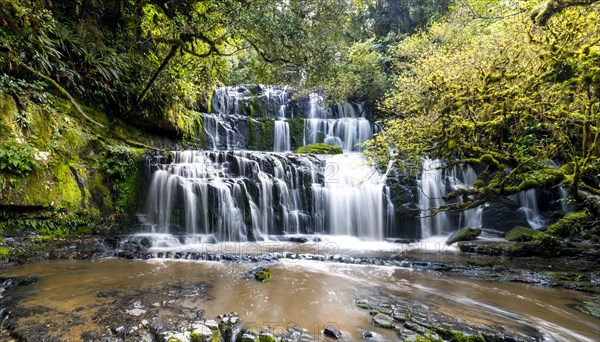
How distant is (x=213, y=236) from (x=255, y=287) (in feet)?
14.8

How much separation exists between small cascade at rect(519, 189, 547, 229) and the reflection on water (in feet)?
23.3

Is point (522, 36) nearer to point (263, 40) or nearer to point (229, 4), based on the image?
point (263, 40)

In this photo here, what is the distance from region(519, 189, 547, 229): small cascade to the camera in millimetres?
10820

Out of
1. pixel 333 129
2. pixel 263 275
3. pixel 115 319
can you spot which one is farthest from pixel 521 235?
pixel 333 129

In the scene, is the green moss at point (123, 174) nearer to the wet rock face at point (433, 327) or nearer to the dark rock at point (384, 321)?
the wet rock face at point (433, 327)

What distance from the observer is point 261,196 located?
9773 millimetres

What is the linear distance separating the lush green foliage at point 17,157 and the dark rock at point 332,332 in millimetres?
5714

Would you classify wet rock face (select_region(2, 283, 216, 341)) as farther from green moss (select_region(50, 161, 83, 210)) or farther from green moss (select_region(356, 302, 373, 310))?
green moss (select_region(50, 161, 83, 210))

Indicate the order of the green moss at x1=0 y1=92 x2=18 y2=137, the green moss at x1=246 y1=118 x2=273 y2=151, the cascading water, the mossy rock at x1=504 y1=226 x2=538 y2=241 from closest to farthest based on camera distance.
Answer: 1. the green moss at x1=0 y1=92 x2=18 y2=137
2. the mossy rock at x1=504 y1=226 x2=538 y2=241
3. the cascading water
4. the green moss at x1=246 y1=118 x2=273 y2=151

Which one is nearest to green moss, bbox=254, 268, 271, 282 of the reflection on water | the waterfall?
the reflection on water

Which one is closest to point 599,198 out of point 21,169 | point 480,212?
point 480,212

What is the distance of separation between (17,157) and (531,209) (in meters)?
14.5

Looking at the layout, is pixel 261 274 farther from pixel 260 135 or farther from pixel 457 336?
pixel 260 135

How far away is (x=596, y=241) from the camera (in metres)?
7.81
